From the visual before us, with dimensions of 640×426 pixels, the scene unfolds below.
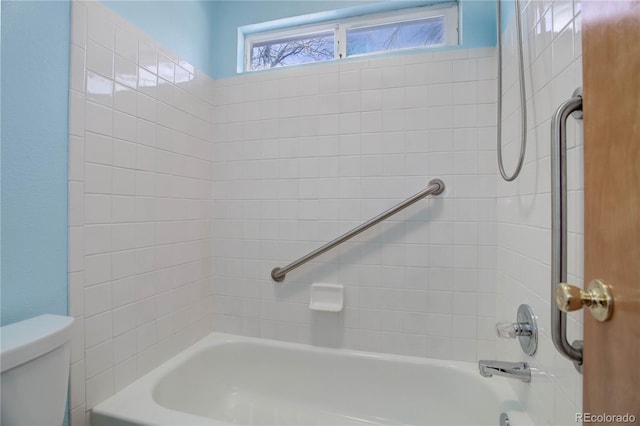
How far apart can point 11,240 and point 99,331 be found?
0.42 metres

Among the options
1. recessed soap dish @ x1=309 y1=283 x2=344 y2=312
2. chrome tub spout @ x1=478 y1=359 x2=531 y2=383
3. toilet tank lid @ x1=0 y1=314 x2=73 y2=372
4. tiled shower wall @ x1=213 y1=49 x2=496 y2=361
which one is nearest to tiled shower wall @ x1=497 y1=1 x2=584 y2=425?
chrome tub spout @ x1=478 y1=359 x2=531 y2=383

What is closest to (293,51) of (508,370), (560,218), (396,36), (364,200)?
(396,36)

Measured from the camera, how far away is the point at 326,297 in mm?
1422

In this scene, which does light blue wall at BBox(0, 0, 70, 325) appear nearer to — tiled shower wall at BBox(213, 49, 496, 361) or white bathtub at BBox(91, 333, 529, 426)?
white bathtub at BBox(91, 333, 529, 426)

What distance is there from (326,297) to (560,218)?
3.41 feet

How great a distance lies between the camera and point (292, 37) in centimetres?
162

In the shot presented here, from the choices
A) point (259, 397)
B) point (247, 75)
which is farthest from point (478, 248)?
point (247, 75)

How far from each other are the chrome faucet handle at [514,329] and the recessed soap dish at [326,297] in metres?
0.67

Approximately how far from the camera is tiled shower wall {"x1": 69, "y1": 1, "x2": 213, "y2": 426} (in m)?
0.93

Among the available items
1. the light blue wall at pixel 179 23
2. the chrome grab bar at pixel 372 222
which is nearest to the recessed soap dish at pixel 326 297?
the chrome grab bar at pixel 372 222

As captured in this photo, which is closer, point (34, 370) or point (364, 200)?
point (34, 370)

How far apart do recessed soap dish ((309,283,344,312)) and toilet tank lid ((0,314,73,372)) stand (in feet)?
3.06

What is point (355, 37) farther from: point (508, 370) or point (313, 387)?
point (313, 387)

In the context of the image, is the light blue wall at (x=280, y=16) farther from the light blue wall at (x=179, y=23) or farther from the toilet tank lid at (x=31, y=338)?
the toilet tank lid at (x=31, y=338)
